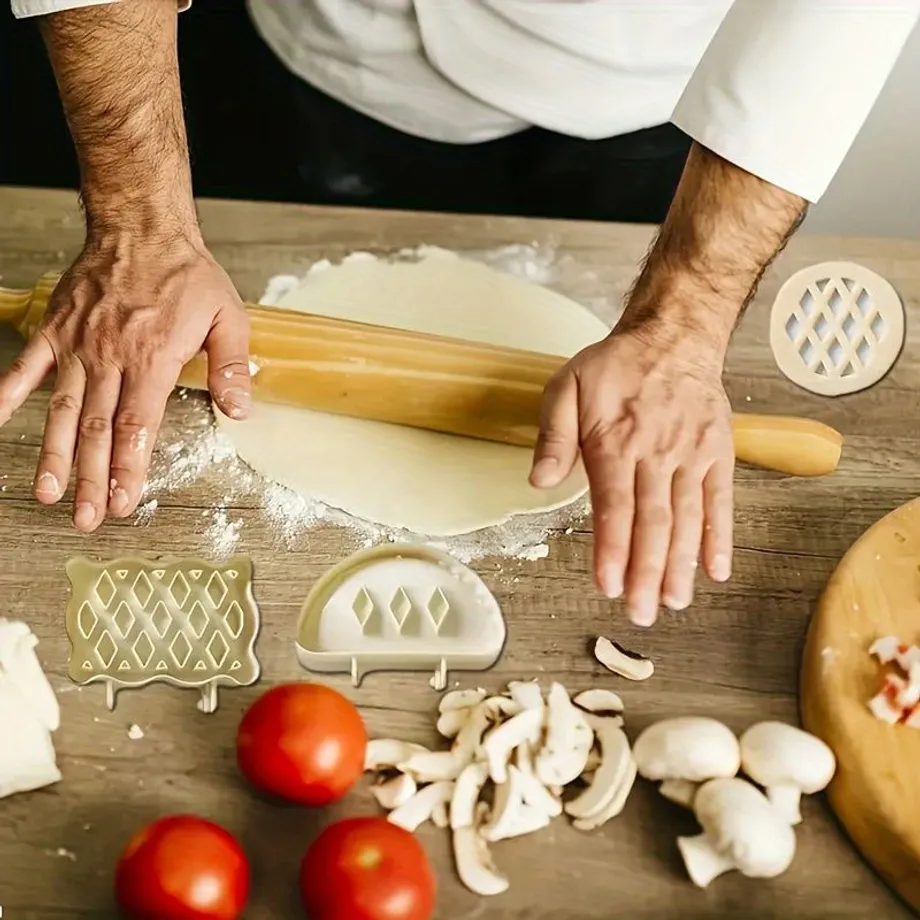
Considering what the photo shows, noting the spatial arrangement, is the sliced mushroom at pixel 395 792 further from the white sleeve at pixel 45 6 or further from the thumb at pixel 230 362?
the white sleeve at pixel 45 6

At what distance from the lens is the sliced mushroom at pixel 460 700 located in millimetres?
926

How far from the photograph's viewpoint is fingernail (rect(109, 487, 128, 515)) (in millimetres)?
942

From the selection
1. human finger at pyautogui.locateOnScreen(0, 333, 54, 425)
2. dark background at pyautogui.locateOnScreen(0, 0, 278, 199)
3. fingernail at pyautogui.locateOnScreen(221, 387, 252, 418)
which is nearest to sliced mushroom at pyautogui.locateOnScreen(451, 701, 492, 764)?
fingernail at pyautogui.locateOnScreen(221, 387, 252, 418)

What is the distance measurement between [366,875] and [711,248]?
63 centimetres

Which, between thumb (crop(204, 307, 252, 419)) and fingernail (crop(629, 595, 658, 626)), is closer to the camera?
fingernail (crop(629, 595, 658, 626))

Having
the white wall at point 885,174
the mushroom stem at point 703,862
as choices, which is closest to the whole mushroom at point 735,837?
the mushroom stem at point 703,862

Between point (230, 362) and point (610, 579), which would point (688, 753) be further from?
point (230, 362)

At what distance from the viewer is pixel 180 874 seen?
76 centimetres

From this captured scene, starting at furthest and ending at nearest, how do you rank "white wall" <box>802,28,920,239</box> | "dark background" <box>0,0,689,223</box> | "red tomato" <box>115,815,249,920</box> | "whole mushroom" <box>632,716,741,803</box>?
"white wall" <box>802,28,920,239</box>
"dark background" <box>0,0,689,223</box>
"whole mushroom" <box>632,716,741,803</box>
"red tomato" <box>115,815,249,920</box>

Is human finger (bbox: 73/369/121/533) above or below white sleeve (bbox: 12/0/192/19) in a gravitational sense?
below

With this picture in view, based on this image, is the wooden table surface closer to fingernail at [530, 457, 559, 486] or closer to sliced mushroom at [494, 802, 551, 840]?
sliced mushroom at [494, 802, 551, 840]

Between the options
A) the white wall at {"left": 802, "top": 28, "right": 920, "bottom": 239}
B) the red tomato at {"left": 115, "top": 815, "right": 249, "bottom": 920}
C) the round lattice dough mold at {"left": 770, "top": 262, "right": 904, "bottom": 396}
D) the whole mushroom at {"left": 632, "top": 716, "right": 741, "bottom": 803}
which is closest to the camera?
the red tomato at {"left": 115, "top": 815, "right": 249, "bottom": 920}

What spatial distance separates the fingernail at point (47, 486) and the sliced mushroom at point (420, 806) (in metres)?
0.41

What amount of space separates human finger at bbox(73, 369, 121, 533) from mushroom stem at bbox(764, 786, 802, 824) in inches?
25.0
